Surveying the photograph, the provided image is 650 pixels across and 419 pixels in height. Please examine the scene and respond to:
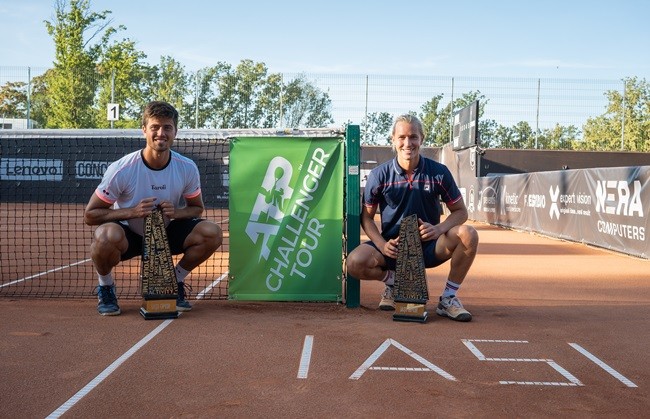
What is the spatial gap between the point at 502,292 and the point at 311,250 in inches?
96.6

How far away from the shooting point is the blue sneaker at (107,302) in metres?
5.38

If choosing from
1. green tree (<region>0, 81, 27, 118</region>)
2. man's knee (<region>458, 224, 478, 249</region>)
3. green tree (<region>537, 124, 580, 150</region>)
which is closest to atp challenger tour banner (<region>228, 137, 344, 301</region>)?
man's knee (<region>458, 224, 478, 249</region>)

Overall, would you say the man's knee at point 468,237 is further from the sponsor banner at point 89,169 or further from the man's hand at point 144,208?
the sponsor banner at point 89,169

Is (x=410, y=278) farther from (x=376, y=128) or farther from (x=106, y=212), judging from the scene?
(x=376, y=128)

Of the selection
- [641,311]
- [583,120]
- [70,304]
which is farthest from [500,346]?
[583,120]

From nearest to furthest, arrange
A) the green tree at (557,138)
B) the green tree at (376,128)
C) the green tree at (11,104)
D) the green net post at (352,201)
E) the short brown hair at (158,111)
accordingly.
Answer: the short brown hair at (158,111) < the green net post at (352,201) < the green tree at (376,128) < the green tree at (557,138) < the green tree at (11,104)

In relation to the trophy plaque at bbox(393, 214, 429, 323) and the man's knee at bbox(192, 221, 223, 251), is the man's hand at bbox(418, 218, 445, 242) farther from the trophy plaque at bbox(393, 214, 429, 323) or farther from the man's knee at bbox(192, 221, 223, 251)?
the man's knee at bbox(192, 221, 223, 251)

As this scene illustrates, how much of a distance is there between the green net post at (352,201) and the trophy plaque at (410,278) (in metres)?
0.54

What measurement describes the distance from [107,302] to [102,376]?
5.93 ft

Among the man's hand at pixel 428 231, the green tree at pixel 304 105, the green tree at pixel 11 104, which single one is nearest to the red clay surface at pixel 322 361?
the man's hand at pixel 428 231

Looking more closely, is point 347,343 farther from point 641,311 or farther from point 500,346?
point 641,311

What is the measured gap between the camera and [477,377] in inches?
152

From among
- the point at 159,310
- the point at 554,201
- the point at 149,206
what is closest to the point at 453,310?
the point at 159,310

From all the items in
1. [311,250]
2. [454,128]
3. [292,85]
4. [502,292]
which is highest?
[292,85]
